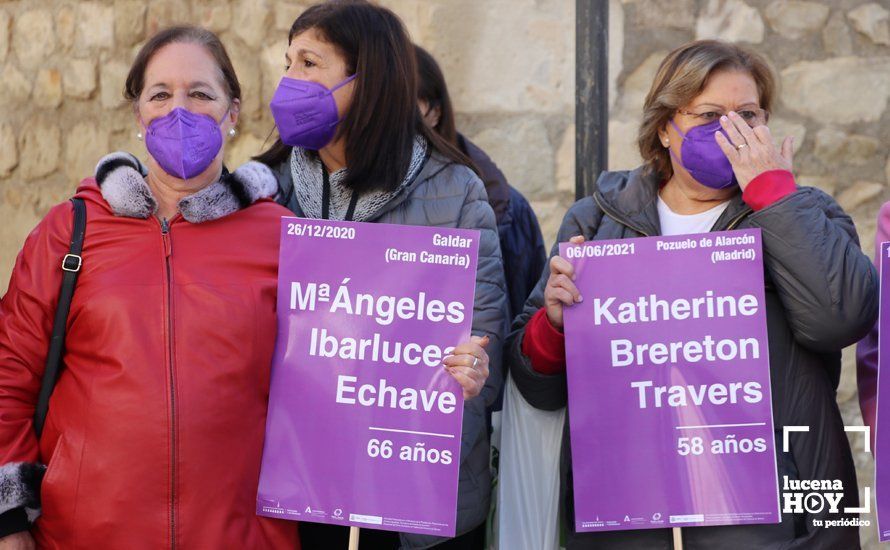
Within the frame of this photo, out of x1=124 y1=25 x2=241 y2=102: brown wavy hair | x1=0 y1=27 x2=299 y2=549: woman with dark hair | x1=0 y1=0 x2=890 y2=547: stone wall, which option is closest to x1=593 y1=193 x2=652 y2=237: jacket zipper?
x1=0 y1=27 x2=299 y2=549: woman with dark hair

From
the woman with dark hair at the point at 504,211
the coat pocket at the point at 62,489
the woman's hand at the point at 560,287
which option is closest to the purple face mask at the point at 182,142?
the coat pocket at the point at 62,489

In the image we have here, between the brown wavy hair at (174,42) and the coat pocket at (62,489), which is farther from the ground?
the brown wavy hair at (174,42)

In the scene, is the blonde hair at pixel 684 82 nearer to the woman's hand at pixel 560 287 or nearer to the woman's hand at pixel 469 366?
the woman's hand at pixel 560 287

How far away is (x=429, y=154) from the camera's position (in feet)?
12.1

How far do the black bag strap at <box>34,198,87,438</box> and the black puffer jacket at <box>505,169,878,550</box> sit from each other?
1.37 m

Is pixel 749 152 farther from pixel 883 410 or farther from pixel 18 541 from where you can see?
pixel 18 541

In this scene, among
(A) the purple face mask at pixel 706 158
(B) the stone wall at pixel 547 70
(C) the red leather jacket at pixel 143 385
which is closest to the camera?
(C) the red leather jacket at pixel 143 385

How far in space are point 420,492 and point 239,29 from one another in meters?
3.43

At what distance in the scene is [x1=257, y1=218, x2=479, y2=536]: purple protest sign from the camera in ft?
10.5

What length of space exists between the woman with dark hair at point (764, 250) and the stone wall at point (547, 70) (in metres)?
2.01

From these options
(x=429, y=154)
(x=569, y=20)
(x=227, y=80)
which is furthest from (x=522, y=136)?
(x=227, y=80)

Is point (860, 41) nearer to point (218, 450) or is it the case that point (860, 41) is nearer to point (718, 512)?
point (718, 512)

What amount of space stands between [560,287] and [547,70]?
2.58m

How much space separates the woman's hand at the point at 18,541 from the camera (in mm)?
3027
